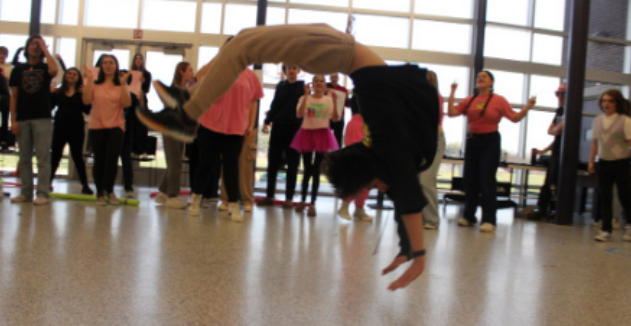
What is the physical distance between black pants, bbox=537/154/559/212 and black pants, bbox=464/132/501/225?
1837 mm

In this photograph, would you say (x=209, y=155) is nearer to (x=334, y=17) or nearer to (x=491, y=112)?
(x=491, y=112)

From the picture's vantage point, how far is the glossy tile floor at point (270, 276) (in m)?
1.93

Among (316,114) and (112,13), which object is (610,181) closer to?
(316,114)

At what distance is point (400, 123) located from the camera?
2.14m

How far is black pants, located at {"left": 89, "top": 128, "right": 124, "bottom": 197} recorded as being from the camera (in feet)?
15.9

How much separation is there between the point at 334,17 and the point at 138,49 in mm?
3363

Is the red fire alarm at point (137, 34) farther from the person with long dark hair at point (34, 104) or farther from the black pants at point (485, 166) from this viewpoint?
the black pants at point (485, 166)

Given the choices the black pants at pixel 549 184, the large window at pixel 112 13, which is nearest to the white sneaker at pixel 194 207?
the black pants at pixel 549 184

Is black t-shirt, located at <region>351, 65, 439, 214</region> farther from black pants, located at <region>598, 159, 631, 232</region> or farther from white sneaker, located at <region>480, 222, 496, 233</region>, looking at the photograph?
black pants, located at <region>598, 159, 631, 232</region>

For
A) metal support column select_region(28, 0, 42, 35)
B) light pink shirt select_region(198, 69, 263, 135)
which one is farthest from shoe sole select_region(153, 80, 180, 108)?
metal support column select_region(28, 0, 42, 35)

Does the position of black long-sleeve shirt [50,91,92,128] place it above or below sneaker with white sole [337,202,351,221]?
above

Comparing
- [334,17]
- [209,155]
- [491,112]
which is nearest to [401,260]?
[209,155]

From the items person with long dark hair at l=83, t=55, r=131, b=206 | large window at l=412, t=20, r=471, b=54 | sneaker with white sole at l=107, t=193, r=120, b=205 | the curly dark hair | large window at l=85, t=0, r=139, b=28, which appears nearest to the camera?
the curly dark hair

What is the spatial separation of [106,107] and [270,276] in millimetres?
2993
